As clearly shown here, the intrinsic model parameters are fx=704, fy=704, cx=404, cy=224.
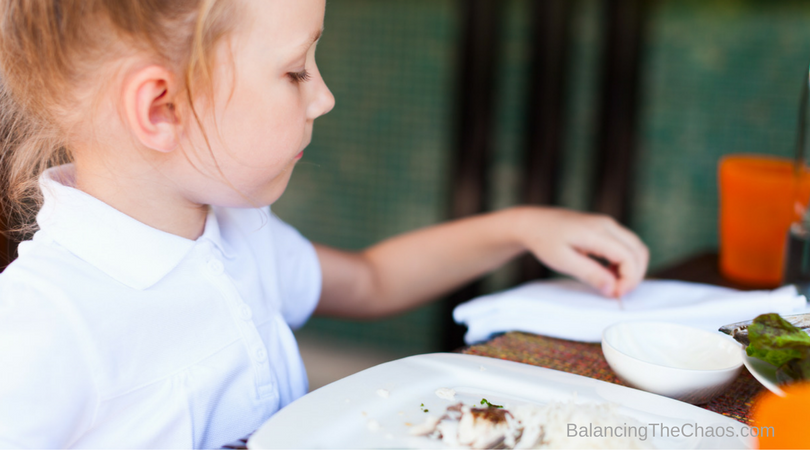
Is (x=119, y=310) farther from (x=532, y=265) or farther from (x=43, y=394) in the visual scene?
(x=532, y=265)

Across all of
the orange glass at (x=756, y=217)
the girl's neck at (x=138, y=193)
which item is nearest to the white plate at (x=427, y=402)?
the girl's neck at (x=138, y=193)

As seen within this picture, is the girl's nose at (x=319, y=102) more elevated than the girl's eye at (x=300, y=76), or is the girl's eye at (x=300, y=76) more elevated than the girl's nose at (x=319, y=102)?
the girl's eye at (x=300, y=76)

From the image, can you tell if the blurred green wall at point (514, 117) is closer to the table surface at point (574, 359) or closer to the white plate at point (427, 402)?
the table surface at point (574, 359)

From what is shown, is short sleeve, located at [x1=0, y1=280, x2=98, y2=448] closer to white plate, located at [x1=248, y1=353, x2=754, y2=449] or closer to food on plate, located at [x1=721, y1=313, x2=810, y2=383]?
white plate, located at [x1=248, y1=353, x2=754, y2=449]

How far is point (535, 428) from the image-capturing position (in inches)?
20.9

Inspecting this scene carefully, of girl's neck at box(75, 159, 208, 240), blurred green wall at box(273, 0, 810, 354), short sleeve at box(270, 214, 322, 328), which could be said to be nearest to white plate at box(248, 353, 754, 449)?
girl's neck at box(75, 159, 208, 240)

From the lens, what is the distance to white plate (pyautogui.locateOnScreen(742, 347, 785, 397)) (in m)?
0.57

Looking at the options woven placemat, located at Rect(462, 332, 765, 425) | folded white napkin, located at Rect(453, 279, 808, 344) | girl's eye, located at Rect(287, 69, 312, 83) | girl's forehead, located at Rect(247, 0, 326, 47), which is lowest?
woven placemat, located at Rect(462, 332, 765, 425)

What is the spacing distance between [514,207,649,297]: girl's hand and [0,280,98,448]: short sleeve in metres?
0.63

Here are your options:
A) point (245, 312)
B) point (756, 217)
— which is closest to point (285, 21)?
point (245, 312)

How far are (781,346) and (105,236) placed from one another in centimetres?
62

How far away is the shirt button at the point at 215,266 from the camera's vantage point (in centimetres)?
77

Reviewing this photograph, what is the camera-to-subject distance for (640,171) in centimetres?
182

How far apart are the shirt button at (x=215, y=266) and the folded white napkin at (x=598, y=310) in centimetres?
29
